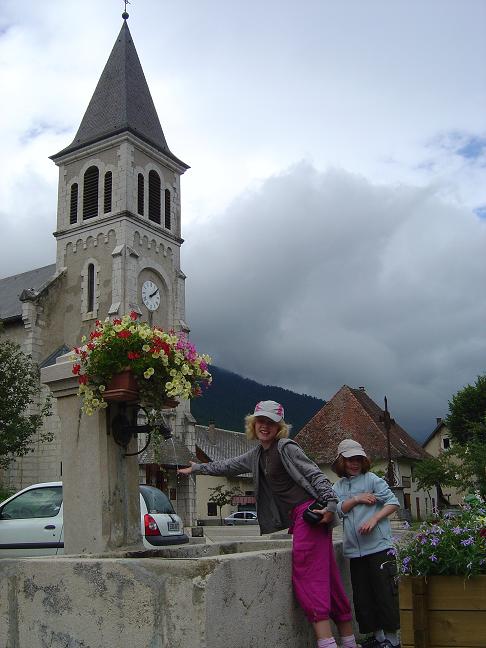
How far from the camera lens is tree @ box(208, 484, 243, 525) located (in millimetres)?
45969

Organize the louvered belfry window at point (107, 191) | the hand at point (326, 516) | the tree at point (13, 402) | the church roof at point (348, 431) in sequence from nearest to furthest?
1. the hand at point (326, 516)
2. the tree at point (13, 402)
3. the louvered belfry window at point (107, 191)
4. the church roof at point (348, 431)

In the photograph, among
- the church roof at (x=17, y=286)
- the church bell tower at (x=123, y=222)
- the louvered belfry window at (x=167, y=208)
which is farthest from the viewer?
the louvered belfry window at (x=167, y=208)

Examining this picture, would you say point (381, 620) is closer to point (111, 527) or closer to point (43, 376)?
point (111, 527)

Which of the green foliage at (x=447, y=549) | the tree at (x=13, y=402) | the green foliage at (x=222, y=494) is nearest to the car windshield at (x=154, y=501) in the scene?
the green foliage at (x=447, y=549)

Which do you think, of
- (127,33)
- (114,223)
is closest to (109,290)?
(114,223)

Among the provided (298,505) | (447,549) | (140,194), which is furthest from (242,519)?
(447,549)

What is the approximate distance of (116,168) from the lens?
3781cm

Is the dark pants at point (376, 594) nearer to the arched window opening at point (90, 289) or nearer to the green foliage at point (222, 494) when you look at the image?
the arched window opening at point (90, 289)

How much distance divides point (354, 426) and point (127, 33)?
2790 centimetres

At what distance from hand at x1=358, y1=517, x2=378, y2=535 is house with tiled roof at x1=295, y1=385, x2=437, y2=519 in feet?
121

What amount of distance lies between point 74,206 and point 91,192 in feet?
4.48

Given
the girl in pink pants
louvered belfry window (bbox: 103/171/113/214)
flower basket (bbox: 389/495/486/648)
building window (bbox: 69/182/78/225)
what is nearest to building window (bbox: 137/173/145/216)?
louvered belfry window (bbox: 103/171/113/214)

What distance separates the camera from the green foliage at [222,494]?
46.0m

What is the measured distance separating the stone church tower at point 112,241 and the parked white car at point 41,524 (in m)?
24.1
